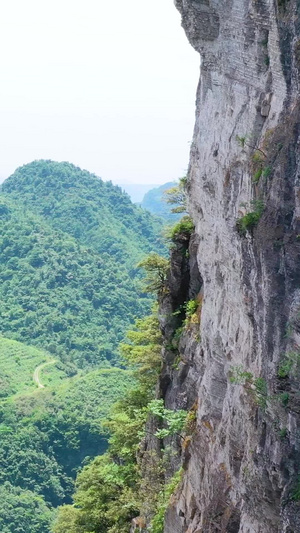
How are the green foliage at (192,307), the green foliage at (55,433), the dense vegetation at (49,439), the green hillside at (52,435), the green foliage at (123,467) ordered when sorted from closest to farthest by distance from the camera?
the green foliage at (192,307)
the green foliage at (123,467)
the dense vegetation at (49,439)
the green hillside at (52,435)
the green foliage at (55,433)

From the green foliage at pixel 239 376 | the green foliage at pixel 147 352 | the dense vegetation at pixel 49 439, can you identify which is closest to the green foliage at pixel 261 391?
the green foliage at pixel 239 376

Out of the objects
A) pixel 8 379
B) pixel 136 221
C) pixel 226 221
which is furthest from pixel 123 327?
pixel 226 221

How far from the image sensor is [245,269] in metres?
11.9

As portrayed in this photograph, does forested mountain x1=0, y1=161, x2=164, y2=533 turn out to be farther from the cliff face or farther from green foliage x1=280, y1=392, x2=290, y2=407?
green foliage x1=280, y1=392, x2=290, y2=407

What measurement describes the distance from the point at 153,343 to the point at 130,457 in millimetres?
3592

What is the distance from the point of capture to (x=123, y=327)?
90.1 m

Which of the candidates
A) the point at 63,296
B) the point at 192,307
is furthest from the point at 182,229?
the point at 63,296

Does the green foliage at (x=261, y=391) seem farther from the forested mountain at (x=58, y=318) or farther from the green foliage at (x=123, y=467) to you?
the forested mountain at (x=58, y=318)

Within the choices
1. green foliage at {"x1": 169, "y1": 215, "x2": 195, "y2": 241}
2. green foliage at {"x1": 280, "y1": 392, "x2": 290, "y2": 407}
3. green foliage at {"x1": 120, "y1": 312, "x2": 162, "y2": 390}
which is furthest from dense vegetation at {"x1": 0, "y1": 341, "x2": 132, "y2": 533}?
green foliage at {"x1": 280, "y1": 392, "x2": 290, "y2": 407}

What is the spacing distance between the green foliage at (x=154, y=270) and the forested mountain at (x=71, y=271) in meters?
60.0

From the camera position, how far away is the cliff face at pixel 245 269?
33.6 ft

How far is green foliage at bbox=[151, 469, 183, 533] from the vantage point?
17453 millimetres

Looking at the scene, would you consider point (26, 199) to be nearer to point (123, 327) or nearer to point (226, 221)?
point (123, 327)

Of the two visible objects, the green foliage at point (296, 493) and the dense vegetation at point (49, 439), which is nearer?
the green foliage at point (296, 493)
